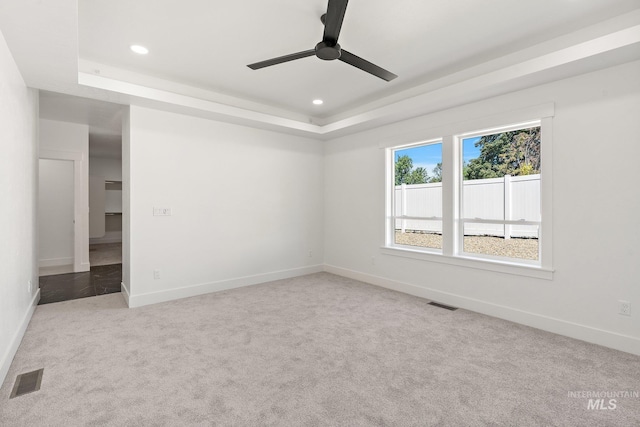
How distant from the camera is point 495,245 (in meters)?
3.71

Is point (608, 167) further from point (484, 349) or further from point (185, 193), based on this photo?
point (185, 193)

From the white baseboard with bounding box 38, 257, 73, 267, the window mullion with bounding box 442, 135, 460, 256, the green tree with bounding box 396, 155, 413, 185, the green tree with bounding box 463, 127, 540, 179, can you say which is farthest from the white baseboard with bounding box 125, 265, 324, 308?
the white baseboard with bounding box 38, 257, 73, 267

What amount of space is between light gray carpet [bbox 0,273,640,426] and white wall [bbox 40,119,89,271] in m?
2.56

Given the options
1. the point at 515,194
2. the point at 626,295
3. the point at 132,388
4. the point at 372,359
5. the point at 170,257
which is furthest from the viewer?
the point at 170,257

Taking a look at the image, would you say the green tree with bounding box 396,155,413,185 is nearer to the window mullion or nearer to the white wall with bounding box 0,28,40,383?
the window mullion

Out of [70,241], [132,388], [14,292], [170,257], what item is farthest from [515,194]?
[70,241]

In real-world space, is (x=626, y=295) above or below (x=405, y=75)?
below

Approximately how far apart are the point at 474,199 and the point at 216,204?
360 centimetres

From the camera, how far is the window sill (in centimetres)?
323

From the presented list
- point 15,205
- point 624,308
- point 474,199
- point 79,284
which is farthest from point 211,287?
point 624,308

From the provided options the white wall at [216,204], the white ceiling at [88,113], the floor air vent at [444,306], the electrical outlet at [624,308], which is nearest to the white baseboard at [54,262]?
the white ceiling at [88,113]

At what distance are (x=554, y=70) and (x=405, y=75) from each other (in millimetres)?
1491

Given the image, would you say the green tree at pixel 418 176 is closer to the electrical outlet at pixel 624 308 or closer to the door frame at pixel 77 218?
the electrical outlet at pixel 624 308

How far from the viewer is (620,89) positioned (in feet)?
9.00
